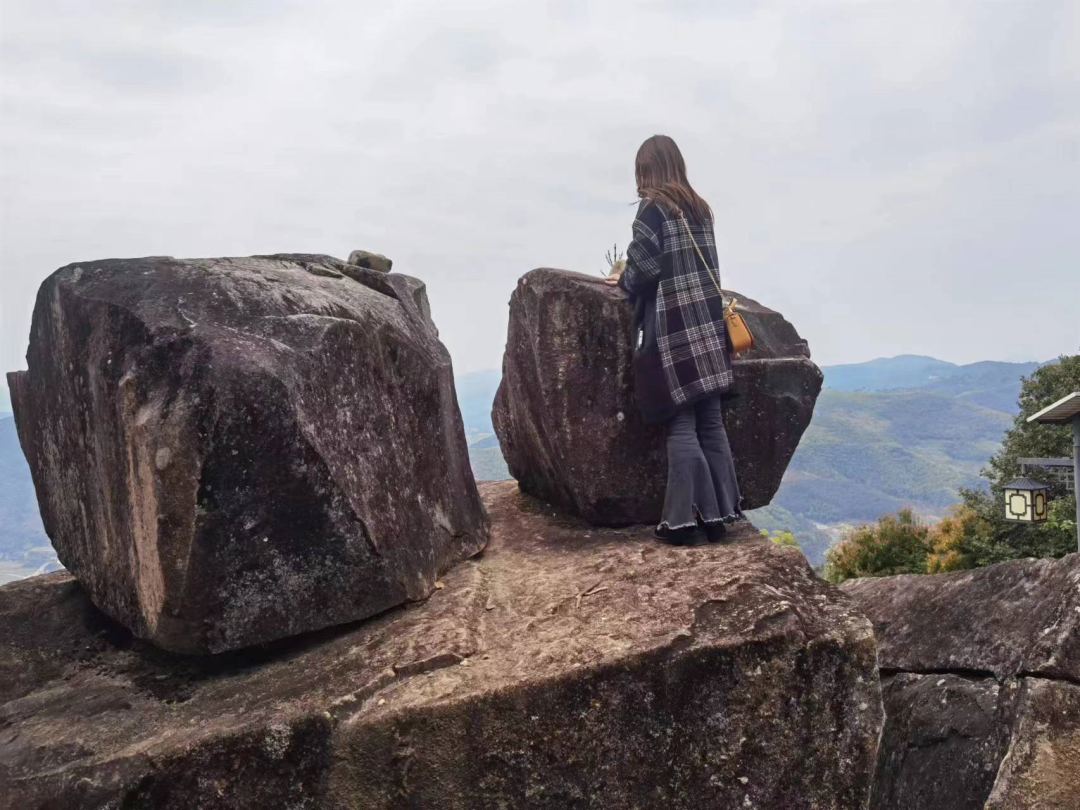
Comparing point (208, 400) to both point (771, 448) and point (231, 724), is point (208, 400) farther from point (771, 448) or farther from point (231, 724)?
point (771, 448)

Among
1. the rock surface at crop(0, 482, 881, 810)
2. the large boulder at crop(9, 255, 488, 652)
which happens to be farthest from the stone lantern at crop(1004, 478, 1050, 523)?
the large boulder at crop(9, 255, 488, 652)

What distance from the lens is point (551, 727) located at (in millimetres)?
5016

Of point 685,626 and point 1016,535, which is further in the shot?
point 1016,535

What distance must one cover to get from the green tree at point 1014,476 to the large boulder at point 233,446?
74.5ft

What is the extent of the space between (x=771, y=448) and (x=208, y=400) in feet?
17.0

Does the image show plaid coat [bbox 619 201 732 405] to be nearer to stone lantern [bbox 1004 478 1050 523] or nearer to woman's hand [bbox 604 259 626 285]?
woman's hand [bbox 604 259 626 285]

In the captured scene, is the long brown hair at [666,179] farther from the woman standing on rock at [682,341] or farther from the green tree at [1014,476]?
the green tree at [1014,476]

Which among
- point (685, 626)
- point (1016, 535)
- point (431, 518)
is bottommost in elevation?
point (1016, 535)

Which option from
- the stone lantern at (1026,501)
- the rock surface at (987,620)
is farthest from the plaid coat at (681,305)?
the stone lantern at (1026,501)

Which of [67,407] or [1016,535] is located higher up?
[67,407]

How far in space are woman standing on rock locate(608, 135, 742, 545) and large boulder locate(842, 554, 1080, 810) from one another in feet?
7.12

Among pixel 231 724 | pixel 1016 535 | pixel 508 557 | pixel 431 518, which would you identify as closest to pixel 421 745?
pixel 231 724

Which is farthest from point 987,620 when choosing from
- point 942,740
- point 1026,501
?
point 1026,501

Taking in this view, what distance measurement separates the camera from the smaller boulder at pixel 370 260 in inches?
351
